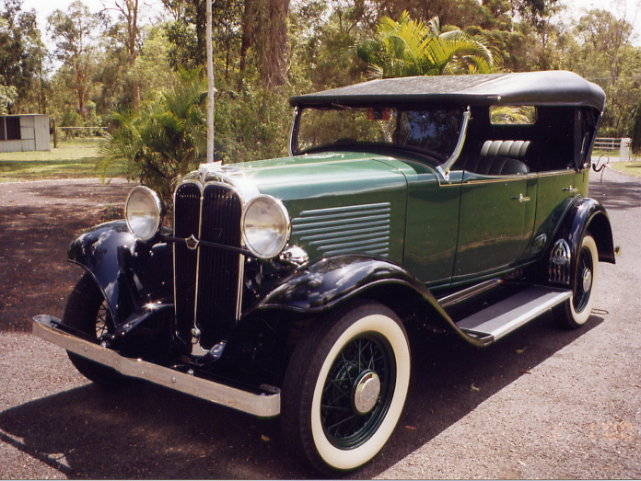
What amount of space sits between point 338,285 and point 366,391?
1.90ft

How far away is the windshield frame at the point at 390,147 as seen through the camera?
3971 millimetres

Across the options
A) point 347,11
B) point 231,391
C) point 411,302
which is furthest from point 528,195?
point 347,11

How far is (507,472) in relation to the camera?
2992 millimetres

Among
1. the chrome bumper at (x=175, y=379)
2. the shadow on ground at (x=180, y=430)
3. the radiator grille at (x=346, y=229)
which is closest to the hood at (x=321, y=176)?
the radiator grille at (x=346, y=229)

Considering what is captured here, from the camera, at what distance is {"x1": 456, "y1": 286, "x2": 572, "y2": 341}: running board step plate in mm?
3861

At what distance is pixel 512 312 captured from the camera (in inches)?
168

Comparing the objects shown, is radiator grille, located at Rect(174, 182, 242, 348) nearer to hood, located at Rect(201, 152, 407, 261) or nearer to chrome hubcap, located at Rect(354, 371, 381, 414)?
hood, located at Rect(201, 152, 407, 261)

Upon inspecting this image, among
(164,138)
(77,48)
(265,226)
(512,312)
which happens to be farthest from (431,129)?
(77,48)

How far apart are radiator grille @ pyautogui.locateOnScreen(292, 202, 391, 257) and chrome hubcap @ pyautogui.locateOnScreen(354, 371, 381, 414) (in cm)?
69

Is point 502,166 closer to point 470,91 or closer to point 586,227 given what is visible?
point 470,91

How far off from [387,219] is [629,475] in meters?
1.73

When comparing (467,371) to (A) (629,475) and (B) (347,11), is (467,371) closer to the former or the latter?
(A) (629,475)

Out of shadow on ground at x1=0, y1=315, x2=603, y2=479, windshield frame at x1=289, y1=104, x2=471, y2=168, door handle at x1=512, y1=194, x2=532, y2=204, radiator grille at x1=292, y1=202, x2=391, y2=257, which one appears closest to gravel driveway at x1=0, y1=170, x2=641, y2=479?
shadow on ground at x1=0, y1=315, x2=603, y2=479

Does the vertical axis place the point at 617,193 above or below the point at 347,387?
below
